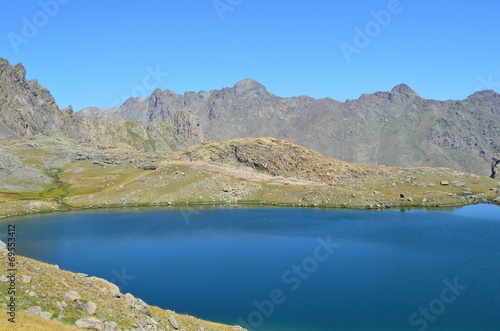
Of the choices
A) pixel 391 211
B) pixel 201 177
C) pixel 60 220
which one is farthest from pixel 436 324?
pixel 201 177

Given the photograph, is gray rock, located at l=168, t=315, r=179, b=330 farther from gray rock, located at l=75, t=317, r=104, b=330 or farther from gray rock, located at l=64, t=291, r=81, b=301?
gray rock, located at l=64, t=291, r=81, b=301

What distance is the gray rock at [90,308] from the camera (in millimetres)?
33050

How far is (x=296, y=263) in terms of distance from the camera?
7075cm

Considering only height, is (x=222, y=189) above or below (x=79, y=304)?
above

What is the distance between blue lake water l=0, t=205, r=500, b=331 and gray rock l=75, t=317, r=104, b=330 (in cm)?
1943

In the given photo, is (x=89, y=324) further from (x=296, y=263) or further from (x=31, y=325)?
(x=296, y=263)

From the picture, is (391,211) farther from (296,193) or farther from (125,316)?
(125,316)

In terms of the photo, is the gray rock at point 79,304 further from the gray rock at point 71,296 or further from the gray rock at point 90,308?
the gray rock at point 71,296

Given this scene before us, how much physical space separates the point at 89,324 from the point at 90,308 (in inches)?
108

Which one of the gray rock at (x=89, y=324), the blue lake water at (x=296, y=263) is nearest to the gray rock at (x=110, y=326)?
the gray rock at (x=89, y=324)

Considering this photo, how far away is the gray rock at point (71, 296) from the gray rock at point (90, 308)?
160 centimetres

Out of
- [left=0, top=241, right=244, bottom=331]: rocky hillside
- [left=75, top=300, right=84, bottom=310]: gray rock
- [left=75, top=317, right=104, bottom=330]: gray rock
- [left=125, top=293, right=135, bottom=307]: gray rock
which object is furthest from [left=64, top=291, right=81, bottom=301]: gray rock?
[left=125, top=293, right=135, bottom=307]: gray rock

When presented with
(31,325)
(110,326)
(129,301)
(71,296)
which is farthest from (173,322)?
(31,325)

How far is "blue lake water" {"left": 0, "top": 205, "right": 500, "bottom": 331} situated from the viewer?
161 feet
